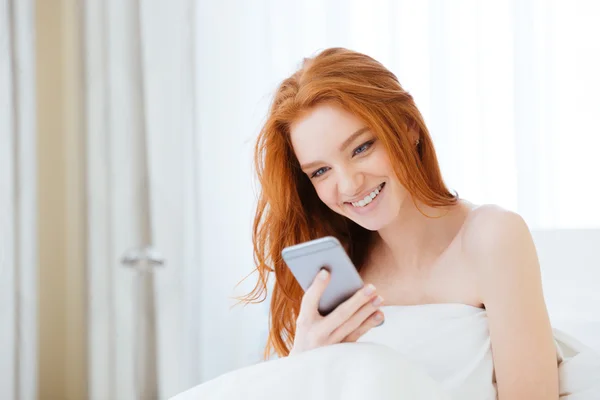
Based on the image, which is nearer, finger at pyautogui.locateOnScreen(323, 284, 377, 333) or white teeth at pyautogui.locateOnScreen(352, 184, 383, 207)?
finger at pyautogui.locateOnScreen(323, 284, 377, 333)

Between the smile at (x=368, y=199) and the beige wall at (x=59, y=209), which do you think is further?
the beige wall at (x=59, y=209)

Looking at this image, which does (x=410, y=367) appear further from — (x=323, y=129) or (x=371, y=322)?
(x=323, y=129)

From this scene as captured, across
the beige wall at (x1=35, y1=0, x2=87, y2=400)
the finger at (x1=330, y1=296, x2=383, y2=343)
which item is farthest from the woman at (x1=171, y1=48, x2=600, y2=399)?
the beige wall at (x1=35, y1=0, x2=87, y2=400)

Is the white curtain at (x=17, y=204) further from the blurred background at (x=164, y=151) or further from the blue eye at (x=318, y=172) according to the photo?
the blue eye at (x=318, y=172)

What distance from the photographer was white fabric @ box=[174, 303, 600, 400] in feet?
3.61

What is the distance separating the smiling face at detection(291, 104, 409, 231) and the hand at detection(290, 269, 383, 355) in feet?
0.85

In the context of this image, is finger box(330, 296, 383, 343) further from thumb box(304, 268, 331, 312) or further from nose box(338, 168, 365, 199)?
nose box(338, 168, 365, 199)

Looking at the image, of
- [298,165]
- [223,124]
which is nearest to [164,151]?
[223,124]

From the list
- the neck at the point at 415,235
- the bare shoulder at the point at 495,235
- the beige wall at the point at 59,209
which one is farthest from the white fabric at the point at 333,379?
the beige wall at the point at 59,209

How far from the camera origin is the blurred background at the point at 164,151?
7.66 feet

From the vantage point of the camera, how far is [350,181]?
1425mm

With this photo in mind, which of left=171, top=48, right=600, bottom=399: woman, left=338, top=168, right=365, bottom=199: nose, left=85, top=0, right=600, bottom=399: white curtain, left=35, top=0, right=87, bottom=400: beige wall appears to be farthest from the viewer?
left=35, top=0, right=87, bottom=400: beige wall

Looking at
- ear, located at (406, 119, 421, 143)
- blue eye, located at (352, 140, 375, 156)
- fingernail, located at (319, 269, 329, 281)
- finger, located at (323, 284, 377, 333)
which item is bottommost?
finger, located at (323, 284, 377, 333)

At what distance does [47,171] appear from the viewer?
3227mm
